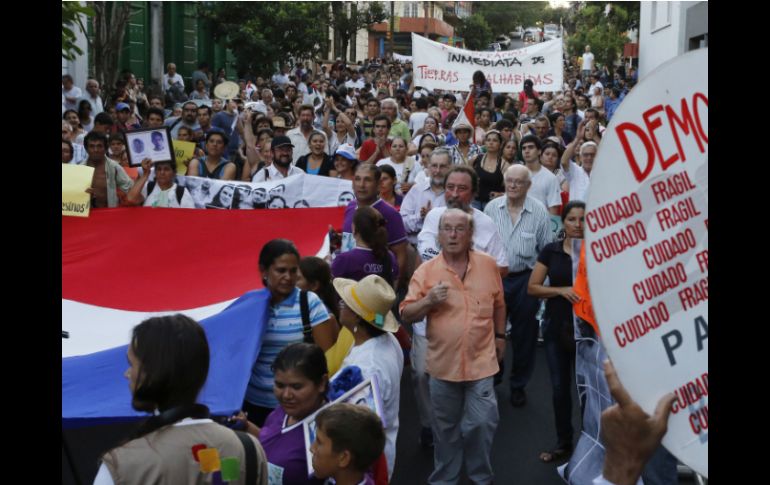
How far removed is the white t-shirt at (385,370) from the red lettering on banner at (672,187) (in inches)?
97.3

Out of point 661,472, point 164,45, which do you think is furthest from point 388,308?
point 164,45

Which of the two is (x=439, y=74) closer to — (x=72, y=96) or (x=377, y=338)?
(x=72, y=96)

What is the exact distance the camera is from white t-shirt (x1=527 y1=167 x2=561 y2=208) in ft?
30.1

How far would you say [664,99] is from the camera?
7.38ft

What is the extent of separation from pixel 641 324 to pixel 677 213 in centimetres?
29

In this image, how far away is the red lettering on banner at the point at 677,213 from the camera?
224 centimetres

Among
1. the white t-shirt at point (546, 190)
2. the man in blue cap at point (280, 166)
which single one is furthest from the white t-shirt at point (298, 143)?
the white t-shirt at point (546, 190)

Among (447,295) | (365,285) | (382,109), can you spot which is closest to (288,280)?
(365,285)

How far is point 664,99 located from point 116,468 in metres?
1.73

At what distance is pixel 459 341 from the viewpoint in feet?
18.2

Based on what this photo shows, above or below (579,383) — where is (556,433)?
below

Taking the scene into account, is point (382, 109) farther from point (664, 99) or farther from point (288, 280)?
point (664, 99)

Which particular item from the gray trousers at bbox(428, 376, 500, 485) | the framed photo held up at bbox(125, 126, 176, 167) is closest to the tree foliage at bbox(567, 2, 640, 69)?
the framed photo held up at bbox(125, 126, 176, 167)
